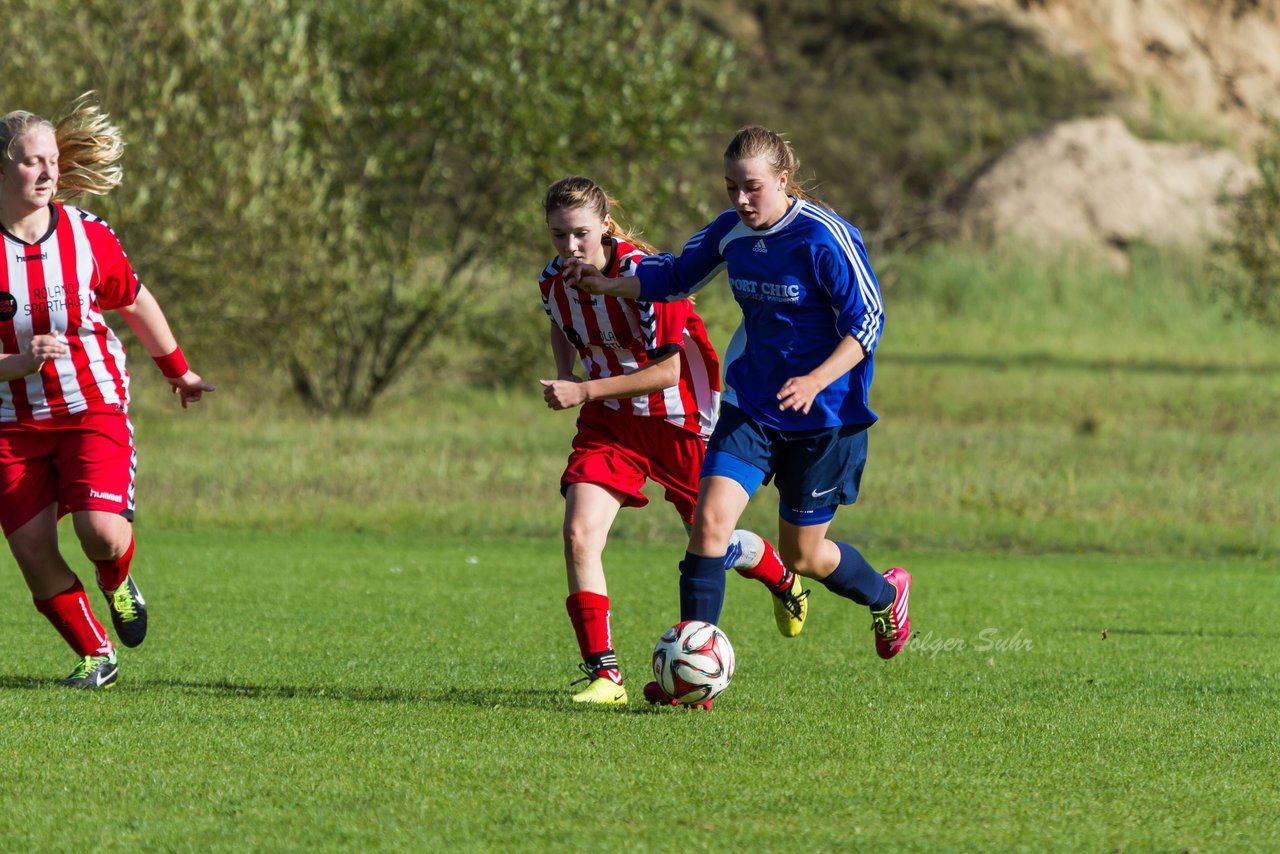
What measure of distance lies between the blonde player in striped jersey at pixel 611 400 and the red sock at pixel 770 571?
0.07 feet

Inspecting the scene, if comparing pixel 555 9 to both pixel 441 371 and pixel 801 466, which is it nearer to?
pixel 441 371

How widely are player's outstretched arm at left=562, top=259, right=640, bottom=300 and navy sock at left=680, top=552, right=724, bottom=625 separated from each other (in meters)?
1.03

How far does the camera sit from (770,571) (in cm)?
741

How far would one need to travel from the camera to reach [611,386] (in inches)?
261

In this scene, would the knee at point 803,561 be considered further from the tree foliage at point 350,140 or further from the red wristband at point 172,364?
the tree foliage at point 350,140

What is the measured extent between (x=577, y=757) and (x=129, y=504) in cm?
238

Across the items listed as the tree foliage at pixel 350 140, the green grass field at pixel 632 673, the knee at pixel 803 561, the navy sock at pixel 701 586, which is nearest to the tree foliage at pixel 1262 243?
the green grass field at pixel 632 673

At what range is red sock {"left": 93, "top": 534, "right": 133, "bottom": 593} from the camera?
6805 millimetres

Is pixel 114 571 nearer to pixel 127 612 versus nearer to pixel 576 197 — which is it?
pixel 127 612

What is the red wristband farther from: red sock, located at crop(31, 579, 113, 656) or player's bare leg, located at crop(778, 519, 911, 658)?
player's bare leg, located at crop(778, 519, 911, 658)

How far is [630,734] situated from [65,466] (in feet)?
8.22

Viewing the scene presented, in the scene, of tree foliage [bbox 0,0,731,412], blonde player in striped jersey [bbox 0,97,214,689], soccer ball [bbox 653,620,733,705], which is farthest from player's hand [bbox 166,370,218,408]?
tree foliage [bbox 0,0,731,412]

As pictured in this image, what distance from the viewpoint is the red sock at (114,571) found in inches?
Answer: 268

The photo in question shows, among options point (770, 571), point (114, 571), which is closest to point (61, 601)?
point (114, 571)
